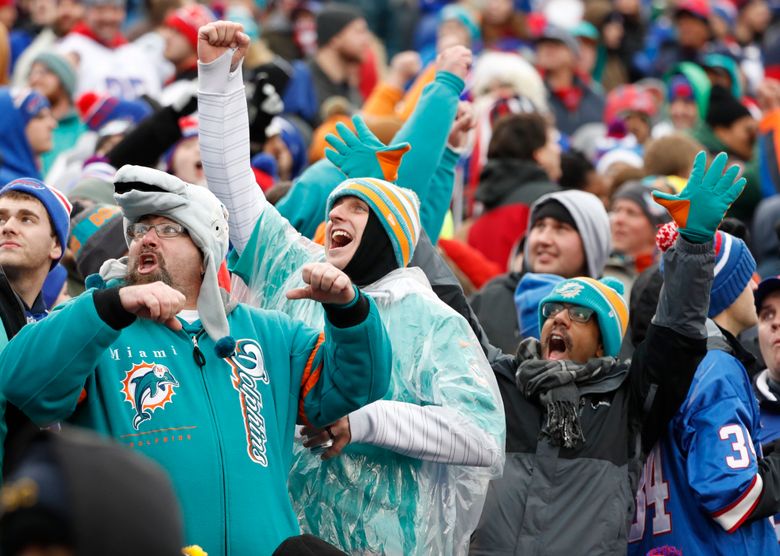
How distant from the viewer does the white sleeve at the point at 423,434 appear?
4691 mm

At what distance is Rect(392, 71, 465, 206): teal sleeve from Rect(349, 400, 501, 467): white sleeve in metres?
1.50

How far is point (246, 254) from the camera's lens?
541cm

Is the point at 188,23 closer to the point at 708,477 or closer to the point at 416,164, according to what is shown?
the point at 416,164

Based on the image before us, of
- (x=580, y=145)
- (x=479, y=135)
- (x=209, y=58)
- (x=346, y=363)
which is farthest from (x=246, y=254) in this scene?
(x=580, y=145)

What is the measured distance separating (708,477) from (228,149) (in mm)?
2085

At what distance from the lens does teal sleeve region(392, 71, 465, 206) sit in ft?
20.1

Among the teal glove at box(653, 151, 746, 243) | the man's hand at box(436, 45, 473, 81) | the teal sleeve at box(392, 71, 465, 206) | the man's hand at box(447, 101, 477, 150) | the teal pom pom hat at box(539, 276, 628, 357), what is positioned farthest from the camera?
the man's hand at box(447, 101, 477, 150)

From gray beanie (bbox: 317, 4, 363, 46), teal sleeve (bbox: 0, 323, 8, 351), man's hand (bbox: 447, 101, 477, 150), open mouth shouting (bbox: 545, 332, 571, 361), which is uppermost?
gray beanie (bbox: 317, 4, 363, 46)

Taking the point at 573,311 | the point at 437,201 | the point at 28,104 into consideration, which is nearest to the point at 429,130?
the point at 437,201

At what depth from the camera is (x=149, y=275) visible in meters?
4.50

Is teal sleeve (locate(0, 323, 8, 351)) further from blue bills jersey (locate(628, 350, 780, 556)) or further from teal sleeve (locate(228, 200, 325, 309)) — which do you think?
blue bills jersey (locate(628, 350, 780, 556))

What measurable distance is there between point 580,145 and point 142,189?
8472mm

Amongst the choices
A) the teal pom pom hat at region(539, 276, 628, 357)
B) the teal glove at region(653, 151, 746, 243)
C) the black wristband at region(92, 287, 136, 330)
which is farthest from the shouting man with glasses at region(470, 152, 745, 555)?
the black wristband at region(92, 287, 136, 330)

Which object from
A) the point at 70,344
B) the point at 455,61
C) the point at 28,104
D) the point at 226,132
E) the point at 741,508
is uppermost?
the point at 455,61
